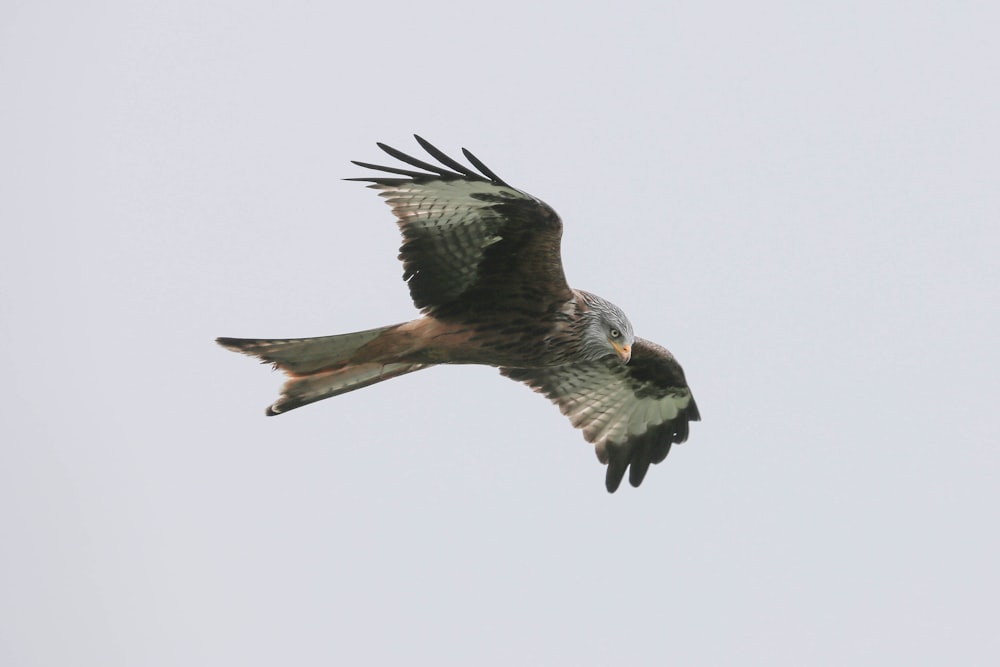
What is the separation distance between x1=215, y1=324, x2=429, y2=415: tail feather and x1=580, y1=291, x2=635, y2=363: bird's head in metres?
1.13

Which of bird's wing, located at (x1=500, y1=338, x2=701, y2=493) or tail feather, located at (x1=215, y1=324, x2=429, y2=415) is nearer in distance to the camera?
tail feather, located at (x1=215, y1=324, x2=429, y2=415)

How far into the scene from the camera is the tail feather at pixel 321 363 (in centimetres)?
796

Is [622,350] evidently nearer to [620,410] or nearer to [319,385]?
[620,410]

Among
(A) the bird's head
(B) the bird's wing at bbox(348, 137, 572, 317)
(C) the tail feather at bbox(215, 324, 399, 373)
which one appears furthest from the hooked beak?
(C) the tail feather at bbox(215, 324, 399, 373)

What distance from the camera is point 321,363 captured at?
8117mm

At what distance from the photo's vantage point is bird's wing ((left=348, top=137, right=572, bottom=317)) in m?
7.53

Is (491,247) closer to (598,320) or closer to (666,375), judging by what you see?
(598,320)

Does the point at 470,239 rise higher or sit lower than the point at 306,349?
higher

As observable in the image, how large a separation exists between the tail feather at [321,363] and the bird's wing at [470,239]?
0.45m

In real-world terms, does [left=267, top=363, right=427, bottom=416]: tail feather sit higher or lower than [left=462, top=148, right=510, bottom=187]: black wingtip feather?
lower

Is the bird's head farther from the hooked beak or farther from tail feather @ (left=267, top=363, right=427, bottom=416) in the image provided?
tail feather @ (left=267, top=363, right=427, bottom=416)

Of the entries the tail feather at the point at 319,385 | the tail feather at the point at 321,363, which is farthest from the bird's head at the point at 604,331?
the tail feather at the point at 319,385

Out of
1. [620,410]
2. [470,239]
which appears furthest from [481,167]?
[620,410]

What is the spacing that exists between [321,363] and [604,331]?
1845 millimetres
